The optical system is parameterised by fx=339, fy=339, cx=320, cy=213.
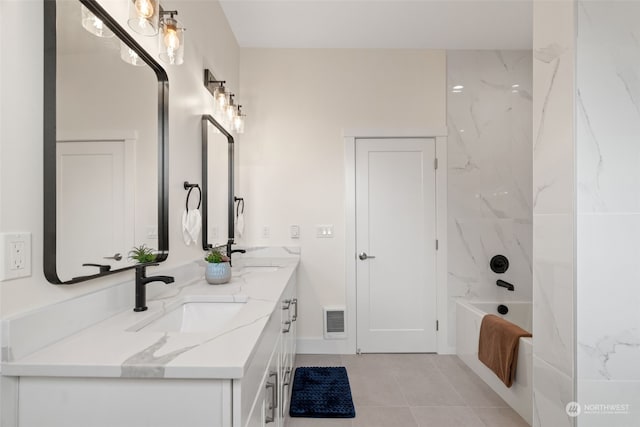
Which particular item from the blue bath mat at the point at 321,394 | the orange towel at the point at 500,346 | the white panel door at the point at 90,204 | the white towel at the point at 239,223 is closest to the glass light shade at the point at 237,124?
the white towel at the point at 239,223

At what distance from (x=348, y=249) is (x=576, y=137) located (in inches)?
83.5

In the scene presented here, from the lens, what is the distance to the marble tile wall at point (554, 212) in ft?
3.91

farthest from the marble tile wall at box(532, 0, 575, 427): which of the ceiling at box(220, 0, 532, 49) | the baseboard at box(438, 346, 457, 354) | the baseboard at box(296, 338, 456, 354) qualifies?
the baseboard at box(296, 338, 456, 354)

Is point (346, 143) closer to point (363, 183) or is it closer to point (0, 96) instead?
point (363, 183)

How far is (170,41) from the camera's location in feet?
4.78

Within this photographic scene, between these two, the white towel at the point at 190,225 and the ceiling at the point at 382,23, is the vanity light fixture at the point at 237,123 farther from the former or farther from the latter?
the white towel at the point at 190,225

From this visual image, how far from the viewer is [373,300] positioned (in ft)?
10.3

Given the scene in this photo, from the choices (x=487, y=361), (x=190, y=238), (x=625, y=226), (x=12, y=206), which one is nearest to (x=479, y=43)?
(x=625, y=226)

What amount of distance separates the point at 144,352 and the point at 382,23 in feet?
9.24

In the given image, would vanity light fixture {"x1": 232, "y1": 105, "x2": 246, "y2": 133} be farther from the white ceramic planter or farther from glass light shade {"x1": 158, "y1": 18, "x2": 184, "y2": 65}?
the white ceramic planter

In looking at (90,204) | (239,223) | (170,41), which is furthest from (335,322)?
(170,41)

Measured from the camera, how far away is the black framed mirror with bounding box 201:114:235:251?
7.11 feet

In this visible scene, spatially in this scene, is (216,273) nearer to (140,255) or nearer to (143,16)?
(140,255)

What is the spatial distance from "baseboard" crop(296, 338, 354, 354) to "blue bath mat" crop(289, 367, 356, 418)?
346mm
